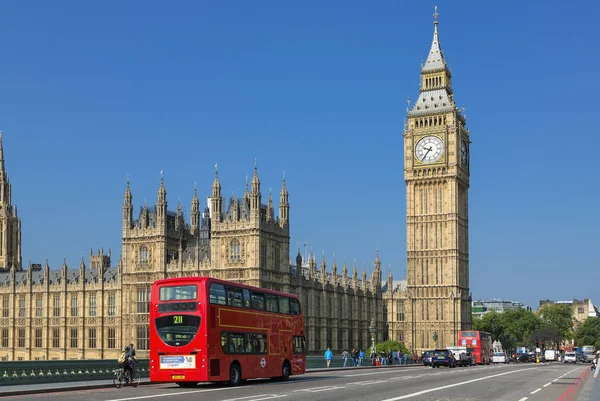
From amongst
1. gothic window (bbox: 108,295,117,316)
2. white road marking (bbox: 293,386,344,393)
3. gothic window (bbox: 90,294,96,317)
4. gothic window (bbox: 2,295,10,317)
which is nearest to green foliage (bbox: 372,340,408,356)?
gothic window (bbox: 108,295,117,316)

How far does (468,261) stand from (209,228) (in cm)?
4184

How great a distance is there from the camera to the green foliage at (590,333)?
188875 millimetres

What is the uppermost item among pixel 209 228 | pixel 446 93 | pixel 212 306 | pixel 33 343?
pixel 446 93

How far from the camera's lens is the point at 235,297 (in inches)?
1391

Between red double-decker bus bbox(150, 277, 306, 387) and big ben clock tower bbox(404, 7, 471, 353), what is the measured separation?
76239 mm

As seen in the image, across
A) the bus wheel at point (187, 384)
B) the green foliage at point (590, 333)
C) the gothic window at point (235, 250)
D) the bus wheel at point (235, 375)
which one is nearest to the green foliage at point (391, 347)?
the gothic window at point (235, 250)

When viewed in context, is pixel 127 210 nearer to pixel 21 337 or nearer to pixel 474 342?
pixel 21 337

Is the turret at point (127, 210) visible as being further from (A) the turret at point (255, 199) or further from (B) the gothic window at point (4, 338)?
(B) the gothic window at point (4, 338)

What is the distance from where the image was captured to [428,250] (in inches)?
4437

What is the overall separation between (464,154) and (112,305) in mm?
51772

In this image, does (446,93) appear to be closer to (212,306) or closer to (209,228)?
(209,228)

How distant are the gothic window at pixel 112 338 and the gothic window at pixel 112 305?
1807 mm

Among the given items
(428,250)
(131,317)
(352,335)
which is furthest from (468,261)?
(131,317)

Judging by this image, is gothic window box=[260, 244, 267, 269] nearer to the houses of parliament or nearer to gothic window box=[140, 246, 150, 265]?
the houses of parliament
